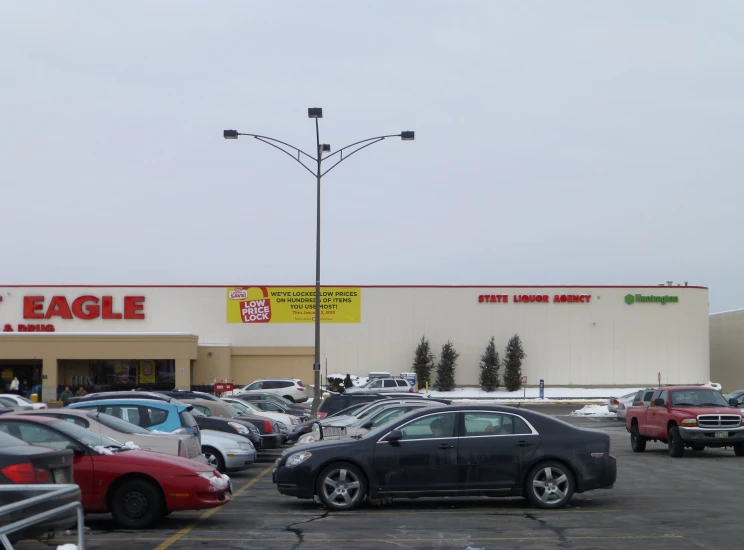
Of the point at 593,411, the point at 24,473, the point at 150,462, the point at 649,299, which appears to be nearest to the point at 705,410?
the point at 150,462

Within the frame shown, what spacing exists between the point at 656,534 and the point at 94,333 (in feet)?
166

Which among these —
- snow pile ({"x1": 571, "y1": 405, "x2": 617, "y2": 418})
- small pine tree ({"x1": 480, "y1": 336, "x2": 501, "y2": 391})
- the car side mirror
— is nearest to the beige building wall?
small pine tree ({"x1": 480, "y1": 336, "x2": 501, "y2": 391})

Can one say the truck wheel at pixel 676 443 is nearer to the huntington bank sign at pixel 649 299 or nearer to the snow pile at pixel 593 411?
the snow pile at pixel 593 411

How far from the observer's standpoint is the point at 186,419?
15906mm

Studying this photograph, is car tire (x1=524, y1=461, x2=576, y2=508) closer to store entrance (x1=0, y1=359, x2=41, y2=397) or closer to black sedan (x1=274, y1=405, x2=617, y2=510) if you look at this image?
black sedan (x1=274, y1=405, x2=617, y2=510)

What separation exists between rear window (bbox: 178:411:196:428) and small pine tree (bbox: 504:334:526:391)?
47.0 meters

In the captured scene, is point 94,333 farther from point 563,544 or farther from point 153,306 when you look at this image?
point 563,544

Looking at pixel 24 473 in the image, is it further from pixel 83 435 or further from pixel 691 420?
pixel 691 420

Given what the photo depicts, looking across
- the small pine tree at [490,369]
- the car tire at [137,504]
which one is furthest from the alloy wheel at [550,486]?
the small pine tree at [490,369]

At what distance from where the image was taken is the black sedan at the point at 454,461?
44.5ft

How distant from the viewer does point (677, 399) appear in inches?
934

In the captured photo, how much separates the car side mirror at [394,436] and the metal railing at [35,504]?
869 cm

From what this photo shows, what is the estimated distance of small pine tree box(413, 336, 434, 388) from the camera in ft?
202

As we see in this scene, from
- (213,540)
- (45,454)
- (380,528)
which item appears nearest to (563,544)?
(380,528)
